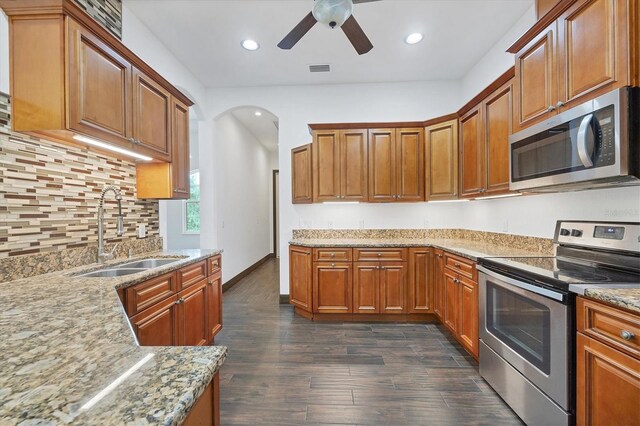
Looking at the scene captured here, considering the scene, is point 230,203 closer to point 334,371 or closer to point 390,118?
point 390,118

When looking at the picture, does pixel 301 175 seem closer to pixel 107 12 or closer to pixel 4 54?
pixel 107 12

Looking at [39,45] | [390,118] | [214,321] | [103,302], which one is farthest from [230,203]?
[103,302]

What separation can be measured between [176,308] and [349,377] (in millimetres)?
1454

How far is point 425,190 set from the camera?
3.60 metres

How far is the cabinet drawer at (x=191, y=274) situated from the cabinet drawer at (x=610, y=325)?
2.52 meters

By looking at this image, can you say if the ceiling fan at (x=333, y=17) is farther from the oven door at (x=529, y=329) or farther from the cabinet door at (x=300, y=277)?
the cabinet door at (x=300, y=277)

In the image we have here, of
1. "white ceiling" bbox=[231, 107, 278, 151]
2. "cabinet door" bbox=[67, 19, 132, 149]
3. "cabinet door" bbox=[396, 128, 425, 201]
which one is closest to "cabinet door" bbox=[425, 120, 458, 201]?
"cabinet door" bbox=[396, 128, 425, 201]

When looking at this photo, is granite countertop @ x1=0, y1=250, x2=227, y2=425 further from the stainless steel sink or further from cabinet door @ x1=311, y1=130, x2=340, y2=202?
cabinet door @ x1=311, y1=130, x2=340, y2=202

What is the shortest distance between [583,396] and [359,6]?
3196 millimetres

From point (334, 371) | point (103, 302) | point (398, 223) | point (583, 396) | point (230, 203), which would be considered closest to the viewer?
point (103, 302)

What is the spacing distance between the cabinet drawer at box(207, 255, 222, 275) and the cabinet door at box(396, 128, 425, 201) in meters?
2.30

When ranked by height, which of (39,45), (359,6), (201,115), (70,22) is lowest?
(39,45)

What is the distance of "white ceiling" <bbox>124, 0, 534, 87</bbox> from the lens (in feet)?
8.63

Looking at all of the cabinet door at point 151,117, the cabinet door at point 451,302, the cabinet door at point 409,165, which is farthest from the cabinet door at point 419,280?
the cabinet door at point 151,117
